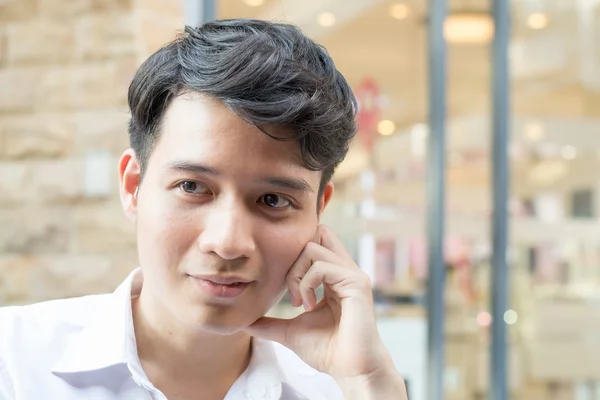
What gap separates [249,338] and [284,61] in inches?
21.8

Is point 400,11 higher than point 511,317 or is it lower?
higher

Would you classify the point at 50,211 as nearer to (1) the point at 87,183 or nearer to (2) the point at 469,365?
(1) the point at 87,183

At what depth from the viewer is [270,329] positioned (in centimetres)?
138

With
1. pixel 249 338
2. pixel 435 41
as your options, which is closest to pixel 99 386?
pixel 249 338

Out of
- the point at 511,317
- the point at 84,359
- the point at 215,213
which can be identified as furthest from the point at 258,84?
the point at 511,317

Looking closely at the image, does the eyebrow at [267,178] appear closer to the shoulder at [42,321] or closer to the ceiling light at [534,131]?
the shoulder at [42,321]

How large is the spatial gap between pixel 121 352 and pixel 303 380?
39 centimetres

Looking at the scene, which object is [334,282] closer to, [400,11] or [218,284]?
[218,284]

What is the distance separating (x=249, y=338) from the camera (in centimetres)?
147

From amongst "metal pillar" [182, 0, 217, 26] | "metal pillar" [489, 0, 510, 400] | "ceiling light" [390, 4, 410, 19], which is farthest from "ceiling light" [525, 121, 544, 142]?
"metal pillar" [182, 0, 217, 26]

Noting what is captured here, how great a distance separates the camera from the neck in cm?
135

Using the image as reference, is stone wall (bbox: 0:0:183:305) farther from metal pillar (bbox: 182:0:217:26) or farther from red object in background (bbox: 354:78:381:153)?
red object in background (bbox: 354:78:381:153)

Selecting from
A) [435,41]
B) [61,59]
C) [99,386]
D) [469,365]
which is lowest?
[469,365]

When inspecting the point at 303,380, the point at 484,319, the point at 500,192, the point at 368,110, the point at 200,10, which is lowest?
the point at 484,319
